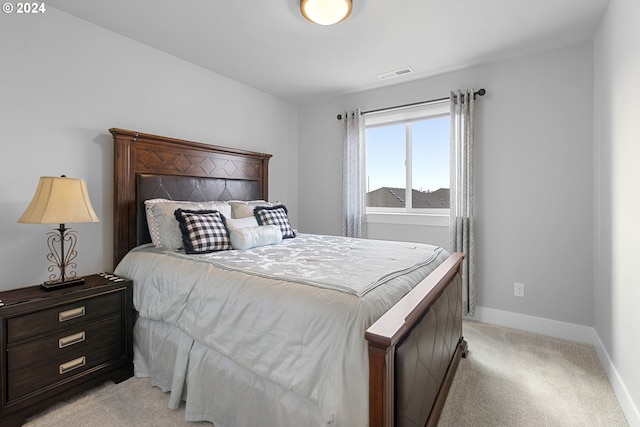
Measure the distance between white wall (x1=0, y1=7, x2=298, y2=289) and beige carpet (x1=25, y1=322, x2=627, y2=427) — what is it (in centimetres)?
97

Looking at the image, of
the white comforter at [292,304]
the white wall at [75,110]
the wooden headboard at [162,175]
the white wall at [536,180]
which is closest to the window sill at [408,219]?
the white wall at [536,180]

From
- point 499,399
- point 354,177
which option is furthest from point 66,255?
point 499,399

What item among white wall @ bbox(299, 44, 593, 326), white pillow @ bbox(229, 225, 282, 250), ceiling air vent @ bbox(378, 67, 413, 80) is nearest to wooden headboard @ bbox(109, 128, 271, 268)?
white pillow @ bbox(229, 225, 282, 250)

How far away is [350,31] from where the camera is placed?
249 centimetres

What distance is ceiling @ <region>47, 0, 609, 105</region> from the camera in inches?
85.9

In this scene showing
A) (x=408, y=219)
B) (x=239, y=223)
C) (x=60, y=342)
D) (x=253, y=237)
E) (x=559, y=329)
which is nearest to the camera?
(x=60, y=342)

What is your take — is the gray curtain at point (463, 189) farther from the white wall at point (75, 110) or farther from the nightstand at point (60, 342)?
the nightstand at point (60, 342)

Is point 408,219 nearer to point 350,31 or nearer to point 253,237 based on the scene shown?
point 253,237

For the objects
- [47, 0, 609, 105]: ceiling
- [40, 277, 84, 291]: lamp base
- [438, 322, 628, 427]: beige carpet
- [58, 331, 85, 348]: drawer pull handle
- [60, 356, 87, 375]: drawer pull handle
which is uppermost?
[47, 0, 609, 105]: ceiling

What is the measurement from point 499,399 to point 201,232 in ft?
7.28

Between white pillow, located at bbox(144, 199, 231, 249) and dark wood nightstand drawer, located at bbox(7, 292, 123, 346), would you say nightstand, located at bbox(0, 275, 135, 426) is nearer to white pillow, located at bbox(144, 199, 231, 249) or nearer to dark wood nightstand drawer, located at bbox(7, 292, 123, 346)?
dark wood nightstand drawer, located at bbox(7, 292, 123, 346)

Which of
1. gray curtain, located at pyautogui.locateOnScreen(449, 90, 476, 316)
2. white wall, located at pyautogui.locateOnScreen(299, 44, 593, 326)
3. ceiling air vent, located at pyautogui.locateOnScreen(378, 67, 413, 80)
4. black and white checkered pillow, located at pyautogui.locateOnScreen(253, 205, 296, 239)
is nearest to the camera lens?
white wall, located at pyautogui.locateOnScreen(299, 44, 593, 326)

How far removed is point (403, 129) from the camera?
3727 millimetres

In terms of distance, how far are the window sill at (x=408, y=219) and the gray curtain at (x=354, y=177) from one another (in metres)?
0.14
